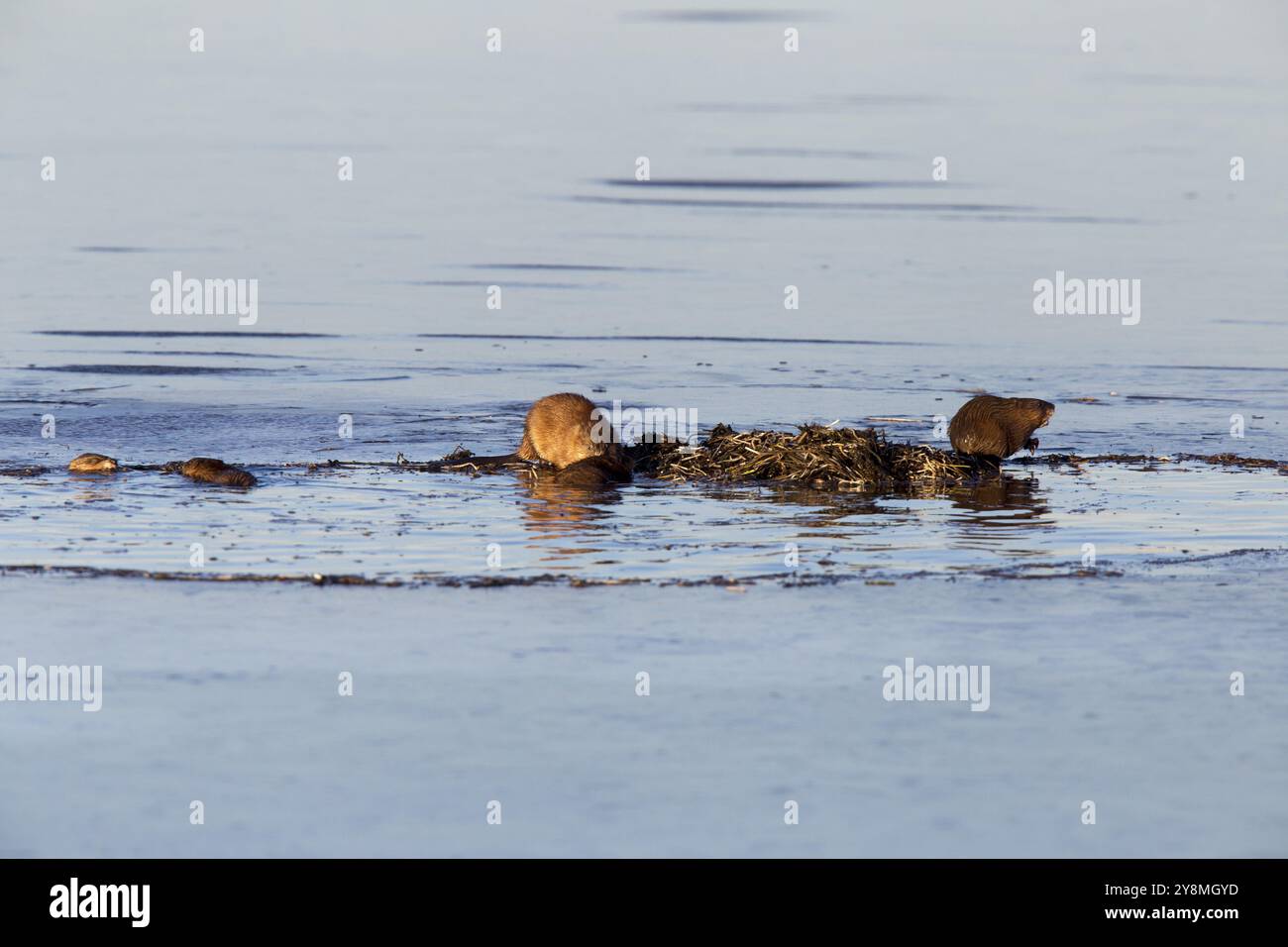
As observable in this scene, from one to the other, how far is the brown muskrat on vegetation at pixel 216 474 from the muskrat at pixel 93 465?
521mm

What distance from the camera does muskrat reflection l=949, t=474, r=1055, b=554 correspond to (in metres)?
10.8

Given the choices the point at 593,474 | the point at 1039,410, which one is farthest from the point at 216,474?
the point at 1039,410

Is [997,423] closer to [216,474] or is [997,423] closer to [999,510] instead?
[999,510]

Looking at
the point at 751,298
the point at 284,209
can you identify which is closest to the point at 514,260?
the point at 751,298

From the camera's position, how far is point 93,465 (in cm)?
1220

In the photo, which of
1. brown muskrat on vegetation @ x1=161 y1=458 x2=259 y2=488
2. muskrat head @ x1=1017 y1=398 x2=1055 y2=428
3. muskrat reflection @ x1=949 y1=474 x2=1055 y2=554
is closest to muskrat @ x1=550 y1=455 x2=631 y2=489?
brown muskrat on vegetation @ x1=161 y1=458 x2=259 y2=488

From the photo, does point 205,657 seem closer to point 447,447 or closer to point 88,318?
point 447,447

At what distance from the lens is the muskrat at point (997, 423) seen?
13.0m

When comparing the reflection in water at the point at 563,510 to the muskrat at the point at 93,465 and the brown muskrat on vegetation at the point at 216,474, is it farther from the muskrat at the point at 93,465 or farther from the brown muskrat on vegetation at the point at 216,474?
the muskrat at the point at 93,465

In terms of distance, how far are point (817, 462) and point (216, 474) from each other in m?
4.01

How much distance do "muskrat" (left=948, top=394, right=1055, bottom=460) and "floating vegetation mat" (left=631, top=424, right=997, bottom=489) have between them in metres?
0.23

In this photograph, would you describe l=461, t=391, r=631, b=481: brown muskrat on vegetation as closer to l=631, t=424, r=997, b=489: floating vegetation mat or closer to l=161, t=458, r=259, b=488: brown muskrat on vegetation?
l=631, t=424, r=997, b=489: floating vegetation mat

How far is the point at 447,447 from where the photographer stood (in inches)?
537

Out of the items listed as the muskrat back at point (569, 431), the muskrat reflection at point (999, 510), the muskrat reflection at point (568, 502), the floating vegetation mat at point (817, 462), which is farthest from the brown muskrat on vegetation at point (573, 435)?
the muskrat reflection at point (999, 510)
